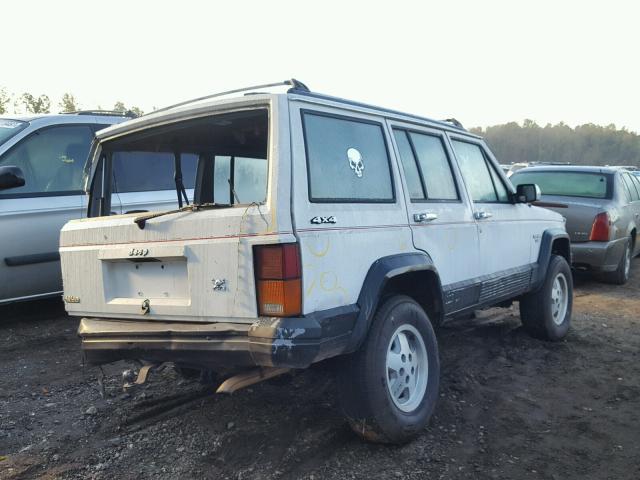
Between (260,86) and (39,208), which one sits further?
(39,208)

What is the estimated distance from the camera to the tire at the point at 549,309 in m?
5.63

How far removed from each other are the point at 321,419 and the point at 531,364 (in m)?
2.20

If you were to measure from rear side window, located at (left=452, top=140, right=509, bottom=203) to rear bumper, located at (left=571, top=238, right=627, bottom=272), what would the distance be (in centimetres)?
377

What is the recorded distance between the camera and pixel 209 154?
14.6 feet

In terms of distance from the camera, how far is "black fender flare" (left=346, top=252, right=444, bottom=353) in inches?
123

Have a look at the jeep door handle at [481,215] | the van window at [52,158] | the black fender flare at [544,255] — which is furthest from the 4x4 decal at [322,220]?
the van window at [52,158]

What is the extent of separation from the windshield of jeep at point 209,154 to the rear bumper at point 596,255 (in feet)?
19.3

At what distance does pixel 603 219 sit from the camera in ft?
27.3

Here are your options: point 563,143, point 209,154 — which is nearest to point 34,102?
point 209,154

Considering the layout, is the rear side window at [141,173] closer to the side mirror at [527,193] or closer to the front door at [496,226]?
the front door at [496,226]

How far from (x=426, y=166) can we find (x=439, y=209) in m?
0.32

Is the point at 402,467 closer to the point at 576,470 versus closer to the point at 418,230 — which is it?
the point at 576,470

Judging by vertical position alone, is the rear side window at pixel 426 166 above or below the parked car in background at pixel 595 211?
above

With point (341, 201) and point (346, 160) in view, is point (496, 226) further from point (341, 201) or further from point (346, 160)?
point (341, 201)
